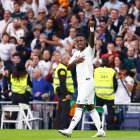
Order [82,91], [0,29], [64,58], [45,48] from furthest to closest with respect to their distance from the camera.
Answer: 1. [0,29]
2. [45,48]
3. [64,58]
4. [82,91]

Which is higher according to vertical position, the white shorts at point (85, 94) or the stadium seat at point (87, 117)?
the white shorts at point (85, 94)

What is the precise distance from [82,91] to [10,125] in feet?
21.9

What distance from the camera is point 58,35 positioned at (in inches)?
1100

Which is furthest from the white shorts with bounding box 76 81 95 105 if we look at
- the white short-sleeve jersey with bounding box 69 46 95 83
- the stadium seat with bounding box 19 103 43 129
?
the stadium seat with bounding box 19 103 43 129

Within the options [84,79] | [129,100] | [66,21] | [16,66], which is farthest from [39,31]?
[84,79]

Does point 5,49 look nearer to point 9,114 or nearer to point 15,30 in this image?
point 15,30

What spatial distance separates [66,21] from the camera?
2872 cm

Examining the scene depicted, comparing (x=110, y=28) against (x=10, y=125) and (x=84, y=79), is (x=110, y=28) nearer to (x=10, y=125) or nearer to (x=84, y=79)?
(x=10, y=125)

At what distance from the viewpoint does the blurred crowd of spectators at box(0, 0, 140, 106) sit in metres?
25.2

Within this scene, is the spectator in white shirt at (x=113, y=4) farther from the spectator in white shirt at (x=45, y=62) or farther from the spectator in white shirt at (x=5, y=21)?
the spectator in white shirt at (x=5, y=21)

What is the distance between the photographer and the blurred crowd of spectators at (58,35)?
992 inches

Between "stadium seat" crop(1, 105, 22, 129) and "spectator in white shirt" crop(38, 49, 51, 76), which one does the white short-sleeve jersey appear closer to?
"stadium seat" crop(1, 105, 22, 129)

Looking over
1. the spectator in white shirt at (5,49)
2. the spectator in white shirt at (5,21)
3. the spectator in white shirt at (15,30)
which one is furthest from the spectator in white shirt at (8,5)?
the spectator in white shirt at (5,49)

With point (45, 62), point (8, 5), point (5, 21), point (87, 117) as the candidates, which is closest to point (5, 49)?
point (5, 21)
